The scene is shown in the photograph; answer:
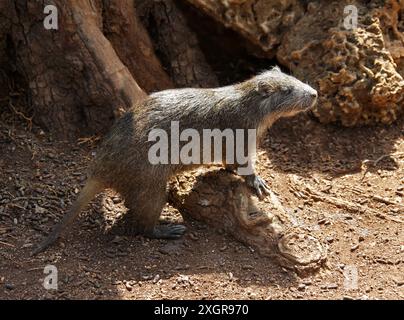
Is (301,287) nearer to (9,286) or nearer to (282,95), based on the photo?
(282,95)

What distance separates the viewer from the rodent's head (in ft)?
19.6

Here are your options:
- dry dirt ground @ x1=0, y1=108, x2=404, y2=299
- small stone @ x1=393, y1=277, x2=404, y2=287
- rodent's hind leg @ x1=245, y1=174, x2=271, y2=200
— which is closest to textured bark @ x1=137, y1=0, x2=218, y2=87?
dry dirt ground @ x1=0, y1=108, x2=404, y2=299

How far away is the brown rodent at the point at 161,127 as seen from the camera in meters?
5.37

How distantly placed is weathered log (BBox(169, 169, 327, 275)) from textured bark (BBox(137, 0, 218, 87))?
1785mm

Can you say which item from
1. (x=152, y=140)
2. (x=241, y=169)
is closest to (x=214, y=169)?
(x=241, y=169)

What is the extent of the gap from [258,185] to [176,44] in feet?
8.17

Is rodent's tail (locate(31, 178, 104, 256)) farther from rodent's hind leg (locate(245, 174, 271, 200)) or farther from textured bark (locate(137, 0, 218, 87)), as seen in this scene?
textured bark (locate(137, 0, 218, 87))

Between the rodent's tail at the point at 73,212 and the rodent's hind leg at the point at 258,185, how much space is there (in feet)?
4.58

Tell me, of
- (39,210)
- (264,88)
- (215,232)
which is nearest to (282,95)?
(264,88)

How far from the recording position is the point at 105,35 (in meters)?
6.88

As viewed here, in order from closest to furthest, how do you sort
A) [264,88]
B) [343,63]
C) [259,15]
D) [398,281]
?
[398,281], [264,88], [343,63], [259,15]

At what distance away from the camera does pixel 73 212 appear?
5.29m

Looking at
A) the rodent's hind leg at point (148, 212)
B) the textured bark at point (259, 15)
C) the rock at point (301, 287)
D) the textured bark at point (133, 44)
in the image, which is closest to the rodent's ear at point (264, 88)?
the textured bark at point (259, 15)

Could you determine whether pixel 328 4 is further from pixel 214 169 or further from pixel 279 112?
pixel 214 169
